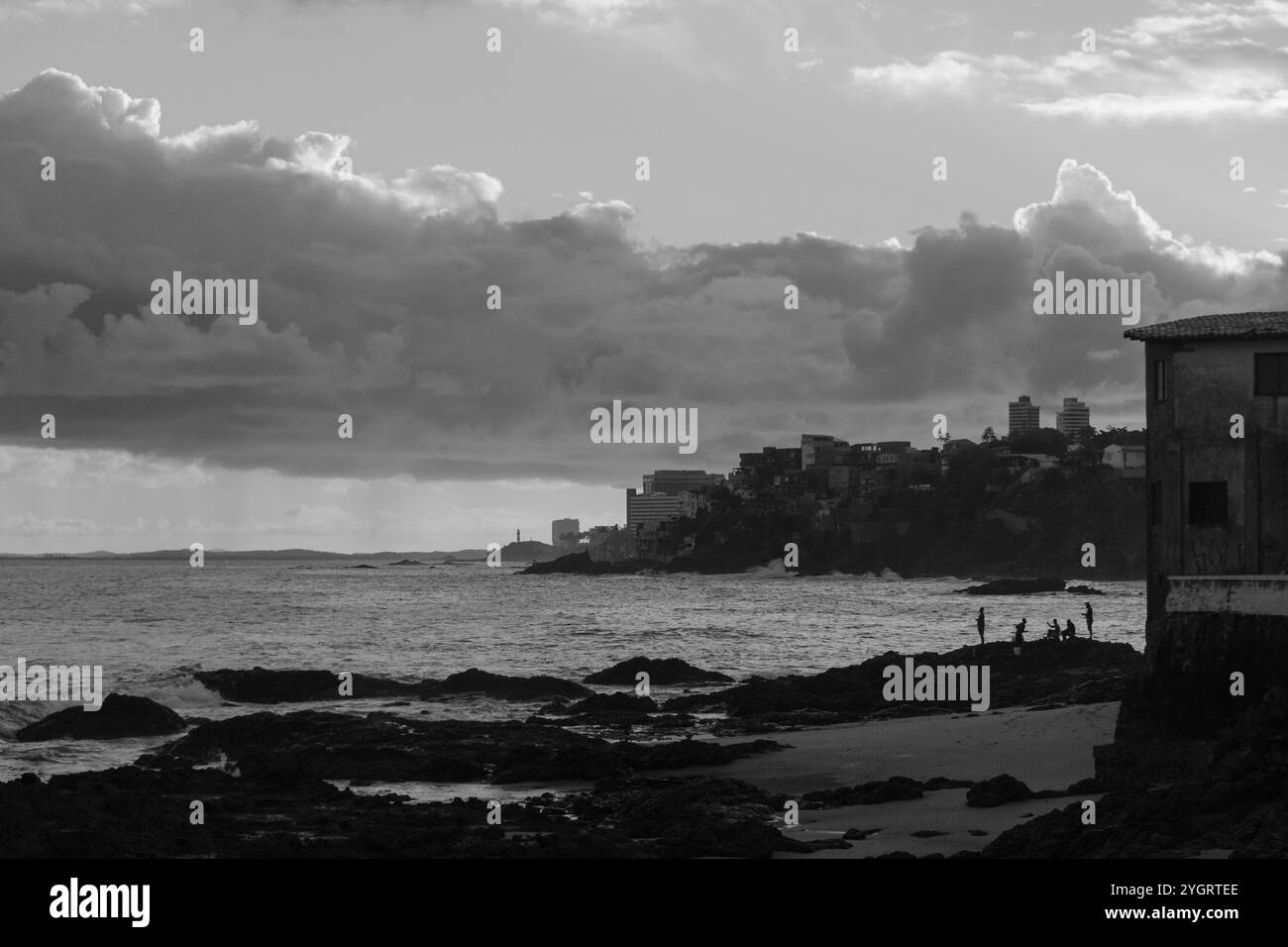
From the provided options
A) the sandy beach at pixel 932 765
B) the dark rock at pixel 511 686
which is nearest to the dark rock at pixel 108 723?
the dark rock at pixel 511 686

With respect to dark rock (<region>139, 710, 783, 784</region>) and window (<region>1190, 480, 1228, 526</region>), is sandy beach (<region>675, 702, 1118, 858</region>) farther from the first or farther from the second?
window (<region>1190, 480, 1228, 526</region>)

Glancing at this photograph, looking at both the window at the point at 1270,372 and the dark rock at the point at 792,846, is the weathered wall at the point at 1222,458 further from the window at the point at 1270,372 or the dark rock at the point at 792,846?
the dark rock at the point at 792,846

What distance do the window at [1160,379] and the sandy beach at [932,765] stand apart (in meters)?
6.50

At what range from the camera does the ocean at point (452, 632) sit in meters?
50.3

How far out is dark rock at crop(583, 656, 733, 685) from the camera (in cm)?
5503

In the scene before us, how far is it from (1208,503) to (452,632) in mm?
60332

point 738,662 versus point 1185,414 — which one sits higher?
point 1185,414

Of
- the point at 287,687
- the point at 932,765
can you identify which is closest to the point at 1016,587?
the point at 287,687

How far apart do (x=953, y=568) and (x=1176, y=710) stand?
162976 millimetres

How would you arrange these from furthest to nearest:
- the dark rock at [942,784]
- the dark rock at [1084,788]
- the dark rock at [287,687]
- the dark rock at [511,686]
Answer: the dark rock at [287,687], the dark rock at [511,686], the dark rock at [942,784], the dark rock at [1084,788]

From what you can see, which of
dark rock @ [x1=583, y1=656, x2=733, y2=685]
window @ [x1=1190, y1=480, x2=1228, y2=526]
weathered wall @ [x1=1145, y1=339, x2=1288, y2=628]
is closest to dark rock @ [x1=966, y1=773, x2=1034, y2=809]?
weathered wall @ [x1=1145, y1=339, x2=1288, y2=628]

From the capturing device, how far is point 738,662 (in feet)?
217
